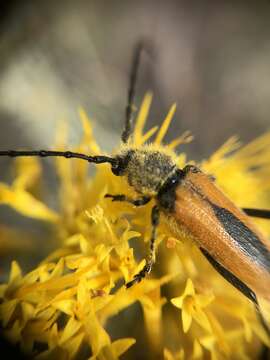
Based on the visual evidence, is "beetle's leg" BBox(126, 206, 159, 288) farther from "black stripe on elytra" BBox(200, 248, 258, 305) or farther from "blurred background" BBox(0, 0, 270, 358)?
"blurred background" BBox(0, 0, 270, 358)

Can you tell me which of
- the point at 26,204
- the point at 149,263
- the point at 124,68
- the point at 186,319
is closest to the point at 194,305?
the point at 186,319

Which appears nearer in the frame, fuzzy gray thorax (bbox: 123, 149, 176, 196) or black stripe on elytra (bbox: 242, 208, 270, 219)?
fuzzy gray thorax (bbox: 123, 149, 176, 196)

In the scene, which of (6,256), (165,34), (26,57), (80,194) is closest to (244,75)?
(165,34)

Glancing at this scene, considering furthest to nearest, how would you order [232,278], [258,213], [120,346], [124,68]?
[124,68] → [258,213] → [232,278] → [120,346]

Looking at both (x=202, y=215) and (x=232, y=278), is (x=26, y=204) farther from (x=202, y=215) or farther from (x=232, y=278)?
(x=232, y=278)

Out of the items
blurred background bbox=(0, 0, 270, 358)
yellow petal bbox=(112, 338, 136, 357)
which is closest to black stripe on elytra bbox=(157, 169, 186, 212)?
yellow petal bbox=(112, 338, 136, 357)

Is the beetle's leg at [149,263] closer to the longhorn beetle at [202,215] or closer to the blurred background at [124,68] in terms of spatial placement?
the longhorn beetle at [202,215]
